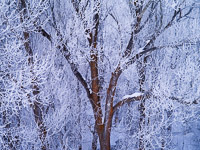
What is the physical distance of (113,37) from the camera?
685 centimetres

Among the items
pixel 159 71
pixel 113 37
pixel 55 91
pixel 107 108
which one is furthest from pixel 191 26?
pixel 55 91

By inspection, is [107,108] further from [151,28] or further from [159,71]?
[151,28]

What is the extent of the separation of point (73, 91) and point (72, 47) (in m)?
3.15

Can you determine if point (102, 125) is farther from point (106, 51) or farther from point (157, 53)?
point (157, 53)

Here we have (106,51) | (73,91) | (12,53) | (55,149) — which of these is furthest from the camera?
(73,91)

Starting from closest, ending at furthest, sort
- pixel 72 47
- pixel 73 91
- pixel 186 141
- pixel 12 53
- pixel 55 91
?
pixel 12 53, pixel 72 47, pixel 55 91, pixel 73 91, pixel 186 141

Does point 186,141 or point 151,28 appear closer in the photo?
point 151,28

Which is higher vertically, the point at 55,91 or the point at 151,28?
the point at 151,28

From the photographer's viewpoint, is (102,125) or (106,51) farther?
(106,51)

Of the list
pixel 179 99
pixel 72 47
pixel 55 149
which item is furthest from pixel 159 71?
pixel 55 149

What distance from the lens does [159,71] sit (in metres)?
6.72

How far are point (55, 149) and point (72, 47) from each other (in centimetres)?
433

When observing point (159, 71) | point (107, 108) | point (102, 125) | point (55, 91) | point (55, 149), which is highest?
point (159, 71)

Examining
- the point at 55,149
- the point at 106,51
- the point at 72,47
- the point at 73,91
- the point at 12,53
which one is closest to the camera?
the point at 12,53
